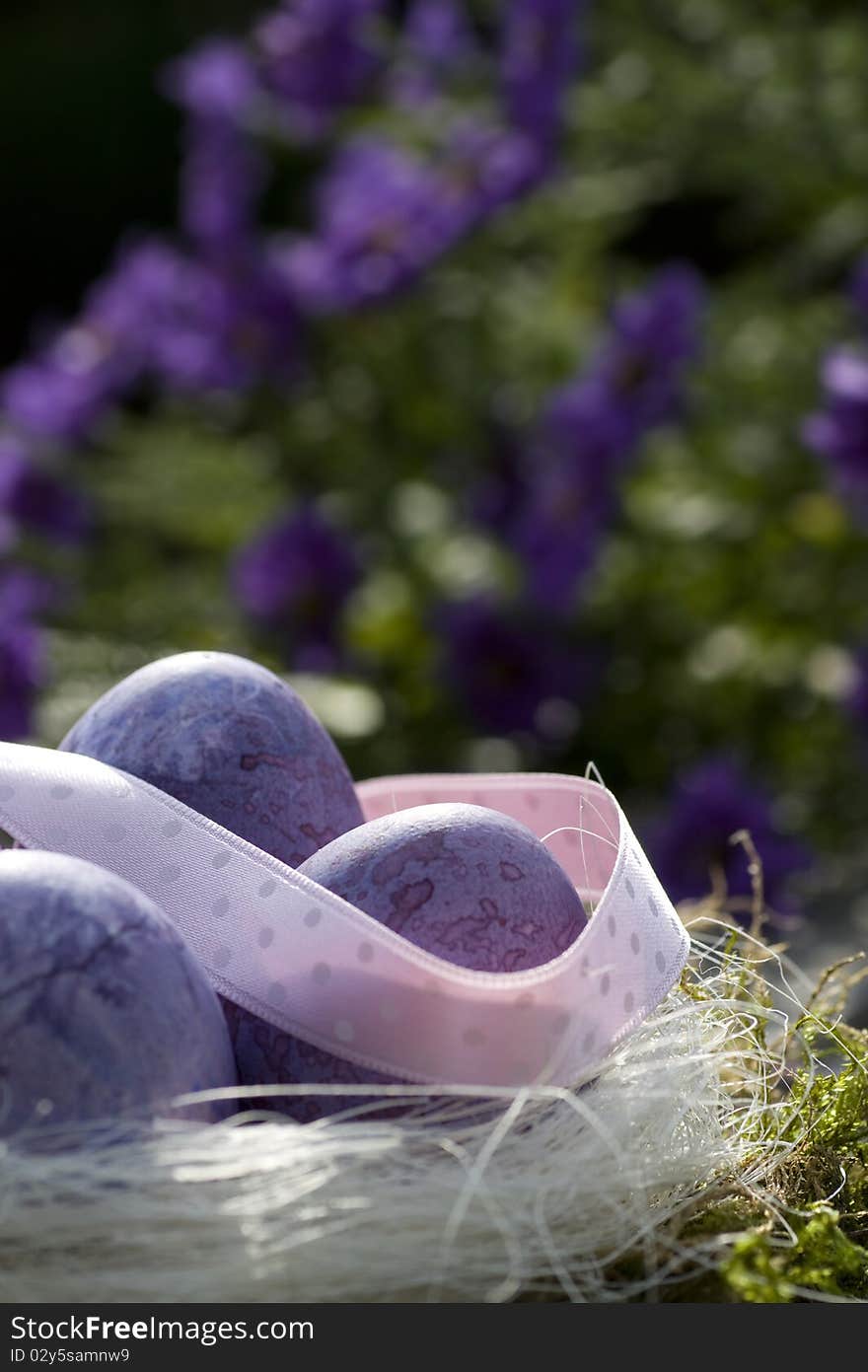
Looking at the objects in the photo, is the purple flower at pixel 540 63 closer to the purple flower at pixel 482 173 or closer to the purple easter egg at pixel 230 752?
the purple flower at pixel 482 173

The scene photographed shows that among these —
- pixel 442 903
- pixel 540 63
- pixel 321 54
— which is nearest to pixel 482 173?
pixel 540 63

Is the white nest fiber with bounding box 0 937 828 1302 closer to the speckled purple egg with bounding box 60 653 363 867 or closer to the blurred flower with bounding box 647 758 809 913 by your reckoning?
the speckled purple egg with bounding box 60 653 363 867

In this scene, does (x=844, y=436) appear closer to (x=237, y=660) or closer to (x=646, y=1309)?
(x=237, y=660)

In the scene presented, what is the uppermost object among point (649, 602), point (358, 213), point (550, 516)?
point (358, 213)

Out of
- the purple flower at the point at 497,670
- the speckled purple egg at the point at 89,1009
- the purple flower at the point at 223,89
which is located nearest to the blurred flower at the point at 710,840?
the purple flower at the point at 497,670

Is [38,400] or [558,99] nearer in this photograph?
[558,99]

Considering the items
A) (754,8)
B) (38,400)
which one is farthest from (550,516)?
(754,8)
